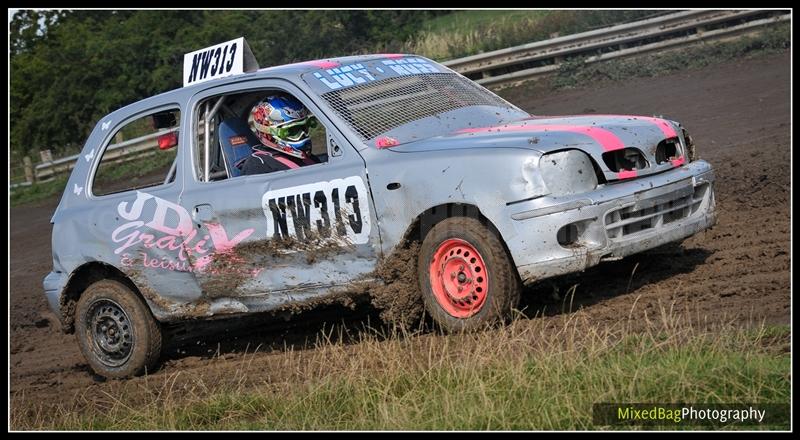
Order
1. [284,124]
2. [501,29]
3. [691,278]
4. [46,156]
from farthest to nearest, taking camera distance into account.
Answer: [46,156] → [501,29] → [284,124] → [691,278]

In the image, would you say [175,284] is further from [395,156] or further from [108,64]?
[108,64]

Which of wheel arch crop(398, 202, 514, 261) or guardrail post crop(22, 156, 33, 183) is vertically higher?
wheel arch crop(398, 202, 514, 261)

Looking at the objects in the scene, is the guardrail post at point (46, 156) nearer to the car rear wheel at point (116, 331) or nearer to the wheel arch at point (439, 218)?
the car rear wheel at point (116, 331)

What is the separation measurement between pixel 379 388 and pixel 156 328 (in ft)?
9.90

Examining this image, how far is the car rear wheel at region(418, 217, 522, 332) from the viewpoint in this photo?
242 inches

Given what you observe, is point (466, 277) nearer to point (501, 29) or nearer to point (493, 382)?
point (493, 382)

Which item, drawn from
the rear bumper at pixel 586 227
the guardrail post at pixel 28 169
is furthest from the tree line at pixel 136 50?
the rear bumper at pixel 586 227

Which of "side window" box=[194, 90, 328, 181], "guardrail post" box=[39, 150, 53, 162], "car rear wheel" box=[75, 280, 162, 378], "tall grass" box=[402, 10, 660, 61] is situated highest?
"tall grass" box=[402, 10, 660, 61]

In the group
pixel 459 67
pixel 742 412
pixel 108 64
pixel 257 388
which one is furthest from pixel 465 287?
pixel 108 64

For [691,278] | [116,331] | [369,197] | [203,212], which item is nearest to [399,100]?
[369,197]

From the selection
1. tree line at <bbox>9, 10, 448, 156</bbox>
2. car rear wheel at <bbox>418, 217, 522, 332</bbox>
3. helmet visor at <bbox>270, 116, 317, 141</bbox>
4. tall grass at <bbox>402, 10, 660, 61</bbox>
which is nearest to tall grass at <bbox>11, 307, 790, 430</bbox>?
car rear wheel at <bbox>418, 217, 522, 332</bbox>

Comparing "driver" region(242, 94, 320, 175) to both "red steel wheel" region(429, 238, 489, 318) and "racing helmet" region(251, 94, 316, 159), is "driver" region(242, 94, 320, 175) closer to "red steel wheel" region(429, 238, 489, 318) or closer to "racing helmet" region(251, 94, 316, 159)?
"racing helmet" region(251, 94, 316, 159)

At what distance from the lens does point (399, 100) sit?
728 centimetres

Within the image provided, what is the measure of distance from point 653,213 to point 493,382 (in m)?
1.75
